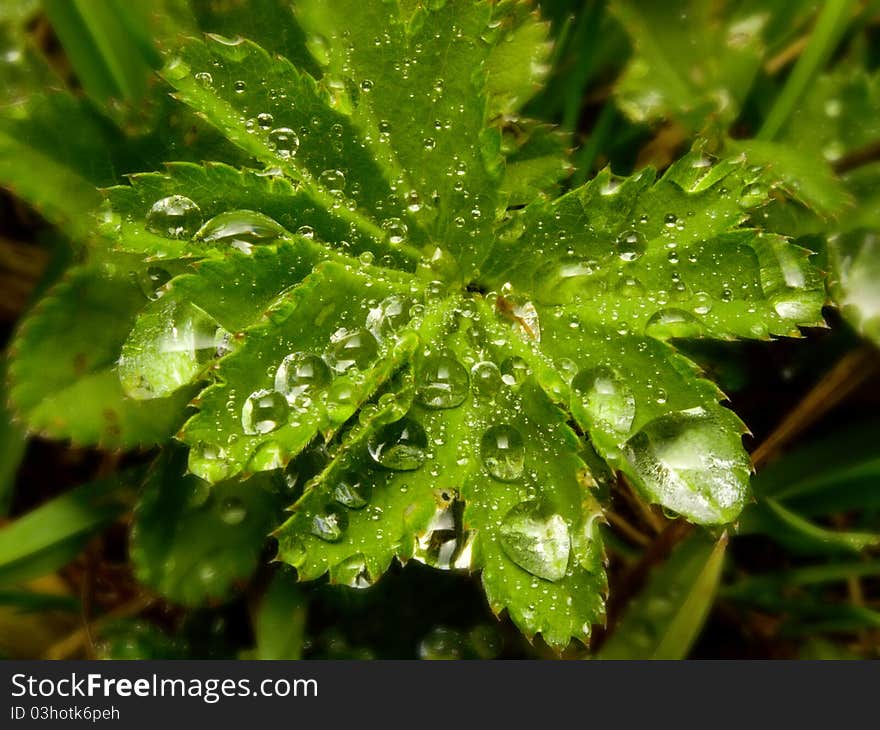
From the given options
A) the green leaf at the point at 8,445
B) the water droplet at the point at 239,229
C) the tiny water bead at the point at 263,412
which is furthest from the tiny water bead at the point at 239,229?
the green leaf at the point at 8,445

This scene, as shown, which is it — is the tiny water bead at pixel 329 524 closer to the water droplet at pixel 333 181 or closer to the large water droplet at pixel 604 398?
the large water droplet at pixel 604 398

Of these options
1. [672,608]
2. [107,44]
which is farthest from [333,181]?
[672,608]

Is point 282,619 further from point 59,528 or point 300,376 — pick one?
point 300,376

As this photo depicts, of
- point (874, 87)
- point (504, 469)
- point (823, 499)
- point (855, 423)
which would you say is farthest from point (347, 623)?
point (874, 87)

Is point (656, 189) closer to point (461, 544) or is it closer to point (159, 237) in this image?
point (461, 544)

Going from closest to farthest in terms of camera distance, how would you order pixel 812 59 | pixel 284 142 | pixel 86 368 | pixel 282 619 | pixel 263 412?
1. pixel 263 412
2. pixel 284 142
3. pixel 86 368
4. pixel 282 619
5. pixel 812 59

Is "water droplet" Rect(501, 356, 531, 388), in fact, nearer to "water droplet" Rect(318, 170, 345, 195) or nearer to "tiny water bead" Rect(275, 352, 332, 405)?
"tiny water bead" Rect(275, 352, 332, 405)

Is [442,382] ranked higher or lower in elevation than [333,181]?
lower
